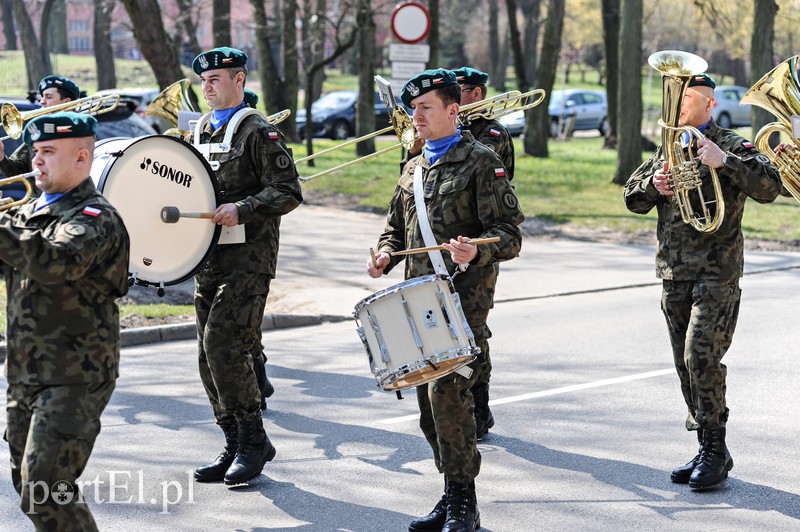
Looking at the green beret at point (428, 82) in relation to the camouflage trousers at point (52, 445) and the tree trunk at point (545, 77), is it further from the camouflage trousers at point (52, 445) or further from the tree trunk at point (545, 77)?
the tree trunk at point (545, 77)

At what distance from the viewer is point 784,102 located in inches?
249

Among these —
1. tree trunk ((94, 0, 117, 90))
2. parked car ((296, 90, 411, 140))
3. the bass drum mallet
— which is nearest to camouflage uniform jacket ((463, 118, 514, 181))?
the bass drum mallet

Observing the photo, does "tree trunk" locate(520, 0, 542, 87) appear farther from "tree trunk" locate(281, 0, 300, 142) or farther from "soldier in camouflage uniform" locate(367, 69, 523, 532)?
"soldier in camouflage uniform" locate(367, 69, 523, 532)

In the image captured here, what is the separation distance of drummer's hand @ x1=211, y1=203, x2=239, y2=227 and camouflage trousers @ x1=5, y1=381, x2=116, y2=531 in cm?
160

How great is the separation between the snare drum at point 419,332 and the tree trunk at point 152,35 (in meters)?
10.7

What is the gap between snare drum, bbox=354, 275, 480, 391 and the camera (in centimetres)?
498

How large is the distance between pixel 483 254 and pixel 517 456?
75.4 inches

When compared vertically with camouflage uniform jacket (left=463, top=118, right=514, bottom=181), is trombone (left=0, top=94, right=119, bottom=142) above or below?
above

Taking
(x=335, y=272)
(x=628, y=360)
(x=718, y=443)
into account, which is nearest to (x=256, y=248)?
(x=718, y=443)

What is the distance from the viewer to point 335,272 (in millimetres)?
13125

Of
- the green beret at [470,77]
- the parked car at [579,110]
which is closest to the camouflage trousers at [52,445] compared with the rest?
the green beret at [470,77]

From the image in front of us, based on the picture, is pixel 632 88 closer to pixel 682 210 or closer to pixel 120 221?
pixel 682 210

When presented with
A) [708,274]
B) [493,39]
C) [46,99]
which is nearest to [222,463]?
[708,274]

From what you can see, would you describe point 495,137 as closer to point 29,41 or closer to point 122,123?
point 122,123
